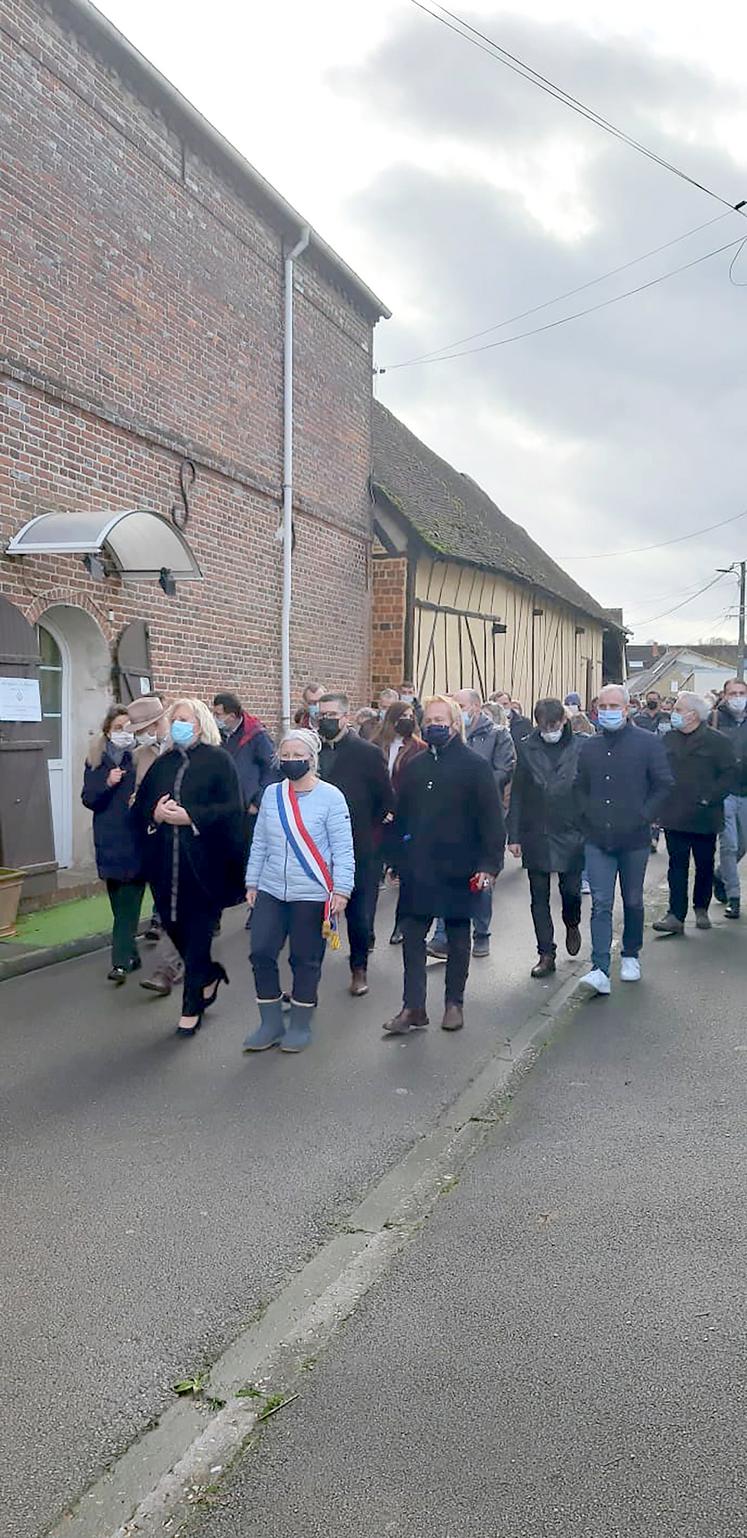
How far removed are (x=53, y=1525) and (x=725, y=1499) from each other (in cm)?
147

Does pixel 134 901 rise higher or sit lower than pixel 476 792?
lower

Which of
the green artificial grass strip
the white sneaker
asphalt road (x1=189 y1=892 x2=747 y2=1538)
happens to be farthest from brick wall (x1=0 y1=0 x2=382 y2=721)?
asphalt road (x1=189 y1=892 x2=747 y2=1538)

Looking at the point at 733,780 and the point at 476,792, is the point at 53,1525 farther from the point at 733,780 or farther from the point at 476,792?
the point at 733,780

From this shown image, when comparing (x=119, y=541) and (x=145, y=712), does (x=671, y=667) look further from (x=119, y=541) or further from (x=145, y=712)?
(x=145, y=712)

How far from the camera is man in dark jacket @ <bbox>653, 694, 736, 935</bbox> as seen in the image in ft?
29.9

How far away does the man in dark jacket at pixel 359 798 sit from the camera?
7.30 meters

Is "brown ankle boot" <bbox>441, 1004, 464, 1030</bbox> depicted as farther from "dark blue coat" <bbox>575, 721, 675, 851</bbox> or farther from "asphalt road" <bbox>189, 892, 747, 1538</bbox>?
"dark blue coat" <bbox>575, 721, 675, 851</bbox>

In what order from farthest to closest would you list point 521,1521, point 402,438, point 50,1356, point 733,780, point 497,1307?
point 402,438 → point 733,780 → point 497,1307 → point 50,1356 → point 521,1521

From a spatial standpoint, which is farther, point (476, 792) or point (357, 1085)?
point (476, 792)

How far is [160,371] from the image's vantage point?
12.0 meters

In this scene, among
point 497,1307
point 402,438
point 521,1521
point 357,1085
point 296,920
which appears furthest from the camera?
point 402,438

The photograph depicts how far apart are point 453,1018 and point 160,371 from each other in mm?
8115

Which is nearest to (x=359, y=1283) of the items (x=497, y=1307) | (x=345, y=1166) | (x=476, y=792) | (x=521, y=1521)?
(x=497, y=1307)

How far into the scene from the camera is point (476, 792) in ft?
21.3
